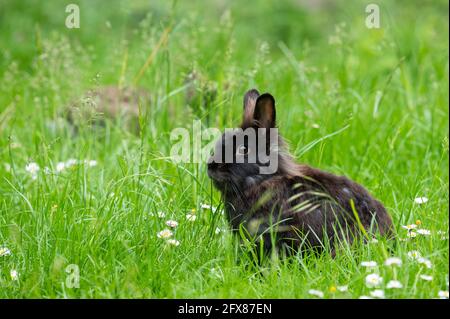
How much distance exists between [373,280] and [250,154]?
84 centimetres

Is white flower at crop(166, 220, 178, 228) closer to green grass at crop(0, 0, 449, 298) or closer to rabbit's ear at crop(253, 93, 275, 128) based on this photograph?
green grass at crop(0, 0, 449, 298)

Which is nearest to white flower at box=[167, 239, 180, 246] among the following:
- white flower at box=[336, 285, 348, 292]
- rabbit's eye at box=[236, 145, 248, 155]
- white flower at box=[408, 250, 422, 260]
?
rabbit's eye at box=[236, 145, 248, 155]

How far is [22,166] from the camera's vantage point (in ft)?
16.1

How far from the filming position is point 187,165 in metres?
4.30

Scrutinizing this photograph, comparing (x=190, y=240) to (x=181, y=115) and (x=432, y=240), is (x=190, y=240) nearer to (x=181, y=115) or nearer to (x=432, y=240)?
(x=432, y=240)

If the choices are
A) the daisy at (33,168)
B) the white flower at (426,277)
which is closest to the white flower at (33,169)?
the daisy at (33,168)

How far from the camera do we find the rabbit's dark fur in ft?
12.1

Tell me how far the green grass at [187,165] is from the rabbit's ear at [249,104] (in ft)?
0.97

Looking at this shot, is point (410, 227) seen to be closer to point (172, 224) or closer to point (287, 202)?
point (287, 202)

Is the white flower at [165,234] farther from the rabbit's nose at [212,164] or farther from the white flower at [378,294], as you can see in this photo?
the white flower at [378,294]

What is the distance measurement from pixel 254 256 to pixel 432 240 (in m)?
0.81

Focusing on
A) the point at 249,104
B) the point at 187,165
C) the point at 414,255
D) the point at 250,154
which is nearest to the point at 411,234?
the point at 414,255

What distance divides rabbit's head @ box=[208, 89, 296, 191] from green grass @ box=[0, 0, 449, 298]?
0.18 meters

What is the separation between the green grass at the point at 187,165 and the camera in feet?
11.1
